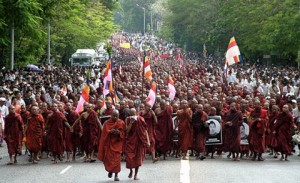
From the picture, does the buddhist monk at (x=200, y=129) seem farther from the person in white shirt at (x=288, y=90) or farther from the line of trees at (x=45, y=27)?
the line of trees at (x=45, y=27)

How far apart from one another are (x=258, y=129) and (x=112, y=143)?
204 inches

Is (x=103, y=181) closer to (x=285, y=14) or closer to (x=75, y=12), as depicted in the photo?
(x=75, y=12)

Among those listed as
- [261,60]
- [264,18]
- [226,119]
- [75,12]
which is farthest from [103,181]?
[261,60]

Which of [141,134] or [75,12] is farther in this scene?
[75,12]

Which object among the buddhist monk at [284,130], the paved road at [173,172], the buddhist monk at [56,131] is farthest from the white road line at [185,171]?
the buddhist monk at [56,131]

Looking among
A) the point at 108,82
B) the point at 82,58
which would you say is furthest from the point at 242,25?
the point at 108,82

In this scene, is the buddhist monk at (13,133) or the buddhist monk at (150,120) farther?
the buddhist monk at (13,133)

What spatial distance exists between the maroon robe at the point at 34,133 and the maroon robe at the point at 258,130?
537cm

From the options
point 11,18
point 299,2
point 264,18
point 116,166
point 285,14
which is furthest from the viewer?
point 264,18

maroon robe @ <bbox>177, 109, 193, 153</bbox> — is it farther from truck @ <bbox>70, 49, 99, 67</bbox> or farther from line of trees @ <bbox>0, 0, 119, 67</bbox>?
truck @ <bbox>70, 49, 99, 67</bbox>

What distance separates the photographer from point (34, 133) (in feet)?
61.8

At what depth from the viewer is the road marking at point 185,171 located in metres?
15.5

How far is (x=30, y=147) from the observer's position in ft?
61.7

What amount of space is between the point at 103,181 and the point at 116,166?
0.48m
